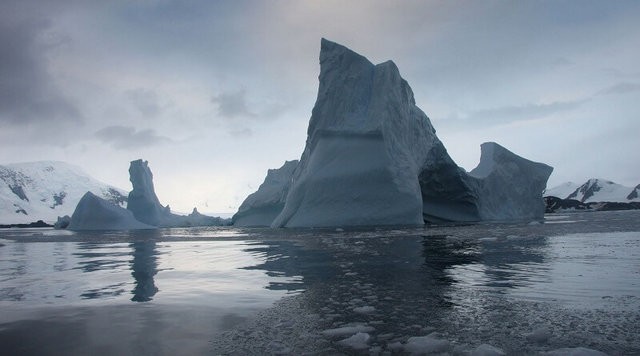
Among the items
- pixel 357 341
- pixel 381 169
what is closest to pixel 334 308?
pixel 357 341

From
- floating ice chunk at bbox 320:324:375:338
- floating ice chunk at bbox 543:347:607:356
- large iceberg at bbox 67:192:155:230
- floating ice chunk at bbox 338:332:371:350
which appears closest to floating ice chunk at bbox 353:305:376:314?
floating ice chunk at bbox 320:324:375:338

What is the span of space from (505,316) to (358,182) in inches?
875

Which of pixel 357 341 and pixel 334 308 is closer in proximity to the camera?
pixel 357 341

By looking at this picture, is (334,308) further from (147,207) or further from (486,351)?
(147,207)

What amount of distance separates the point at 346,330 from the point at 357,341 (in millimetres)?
295

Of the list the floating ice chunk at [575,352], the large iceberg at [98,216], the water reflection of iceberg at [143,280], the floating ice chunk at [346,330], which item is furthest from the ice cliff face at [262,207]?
the floating ice chunk at [575,352]

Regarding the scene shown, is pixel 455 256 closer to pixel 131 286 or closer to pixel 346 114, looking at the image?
pixel 131 286

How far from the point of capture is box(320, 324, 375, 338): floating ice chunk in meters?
3.20

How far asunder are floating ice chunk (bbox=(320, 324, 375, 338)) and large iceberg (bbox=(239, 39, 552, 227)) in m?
22.0

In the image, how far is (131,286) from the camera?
5766 mm

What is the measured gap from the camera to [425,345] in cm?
283

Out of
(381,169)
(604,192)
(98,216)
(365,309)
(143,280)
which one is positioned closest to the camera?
(365,309)

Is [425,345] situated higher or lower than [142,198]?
lower

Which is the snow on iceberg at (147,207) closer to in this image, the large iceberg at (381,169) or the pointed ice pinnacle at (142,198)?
the pointed ice pinnacle at (142,198)
